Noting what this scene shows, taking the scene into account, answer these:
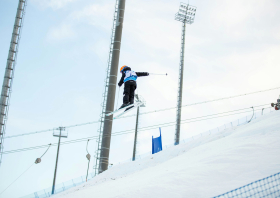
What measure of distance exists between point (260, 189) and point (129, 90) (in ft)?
25.0

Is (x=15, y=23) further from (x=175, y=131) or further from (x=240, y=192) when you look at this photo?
(x=240, y=192)

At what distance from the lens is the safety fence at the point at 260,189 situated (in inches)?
249

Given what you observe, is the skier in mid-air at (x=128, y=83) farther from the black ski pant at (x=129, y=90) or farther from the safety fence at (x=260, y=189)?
the safety fence at (x=260, y=189)

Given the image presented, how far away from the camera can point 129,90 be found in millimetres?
13031

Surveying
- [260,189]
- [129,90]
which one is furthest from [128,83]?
[260,189]

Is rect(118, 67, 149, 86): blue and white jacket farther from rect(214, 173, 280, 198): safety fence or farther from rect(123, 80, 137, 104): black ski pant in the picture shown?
rect(214, 173, 280, 198): safety fence

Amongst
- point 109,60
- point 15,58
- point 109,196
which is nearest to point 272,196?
point 109,196

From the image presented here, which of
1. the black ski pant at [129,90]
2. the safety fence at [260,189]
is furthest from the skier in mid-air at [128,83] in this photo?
the safety fence at [260,189]

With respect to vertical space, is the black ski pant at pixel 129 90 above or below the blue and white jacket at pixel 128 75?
below

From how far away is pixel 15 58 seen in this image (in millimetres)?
22156

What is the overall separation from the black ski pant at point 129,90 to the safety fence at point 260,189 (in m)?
7.24

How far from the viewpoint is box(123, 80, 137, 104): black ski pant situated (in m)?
12.9

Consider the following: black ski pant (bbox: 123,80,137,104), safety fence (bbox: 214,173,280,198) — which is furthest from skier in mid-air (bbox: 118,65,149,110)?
safety fence (bbox: 214,173,280,198)

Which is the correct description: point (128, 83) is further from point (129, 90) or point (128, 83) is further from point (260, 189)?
point (260, 189)
